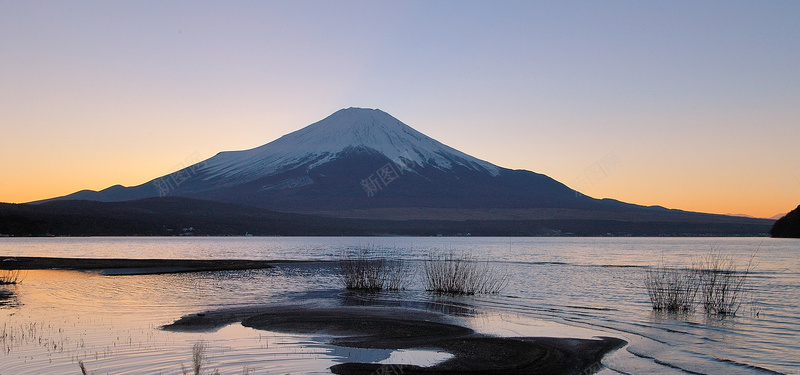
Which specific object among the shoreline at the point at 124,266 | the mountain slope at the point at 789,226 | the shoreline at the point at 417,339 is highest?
the mountain slope at the point at 789,226

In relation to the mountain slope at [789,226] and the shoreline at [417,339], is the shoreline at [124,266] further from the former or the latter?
the mountain slope at [789,226]

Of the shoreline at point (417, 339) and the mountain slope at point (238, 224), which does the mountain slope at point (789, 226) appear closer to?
the mountain slope at point (238, 224)

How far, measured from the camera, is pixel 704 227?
174 metres

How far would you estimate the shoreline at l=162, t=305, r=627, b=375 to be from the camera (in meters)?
11.8

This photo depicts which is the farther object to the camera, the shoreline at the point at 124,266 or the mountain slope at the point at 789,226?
the mountain slope at the point at 789,226

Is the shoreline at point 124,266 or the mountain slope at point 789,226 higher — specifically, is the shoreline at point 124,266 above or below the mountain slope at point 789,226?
below

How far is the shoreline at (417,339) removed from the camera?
11773 mm

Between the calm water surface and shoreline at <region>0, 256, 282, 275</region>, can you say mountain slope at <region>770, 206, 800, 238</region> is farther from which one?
shoreline at <region>0, 256, 282, 275</region>

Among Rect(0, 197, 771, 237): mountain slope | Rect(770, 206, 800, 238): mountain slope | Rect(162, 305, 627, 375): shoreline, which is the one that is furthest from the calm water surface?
Rect(770, 206, 800, 238): mountain slope

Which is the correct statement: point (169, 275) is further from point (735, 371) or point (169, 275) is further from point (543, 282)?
point (735, 371)

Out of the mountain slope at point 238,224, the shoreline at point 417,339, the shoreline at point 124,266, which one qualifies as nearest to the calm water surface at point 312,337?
the shoreline at point 417,339

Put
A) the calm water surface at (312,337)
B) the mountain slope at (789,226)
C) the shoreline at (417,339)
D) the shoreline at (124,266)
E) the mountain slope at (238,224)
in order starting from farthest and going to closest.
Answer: the mountain slope at (238,224)
the mountain slope at (789,226)
the shoreline at (124,266)
the calm water surface at (312,337)
the shoreline at (417,339)

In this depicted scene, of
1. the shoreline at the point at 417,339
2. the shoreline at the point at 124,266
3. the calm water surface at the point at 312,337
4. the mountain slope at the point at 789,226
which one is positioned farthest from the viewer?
the mountain slope at the point at 789,226

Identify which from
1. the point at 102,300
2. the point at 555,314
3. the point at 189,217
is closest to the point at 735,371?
the point at 555,314
